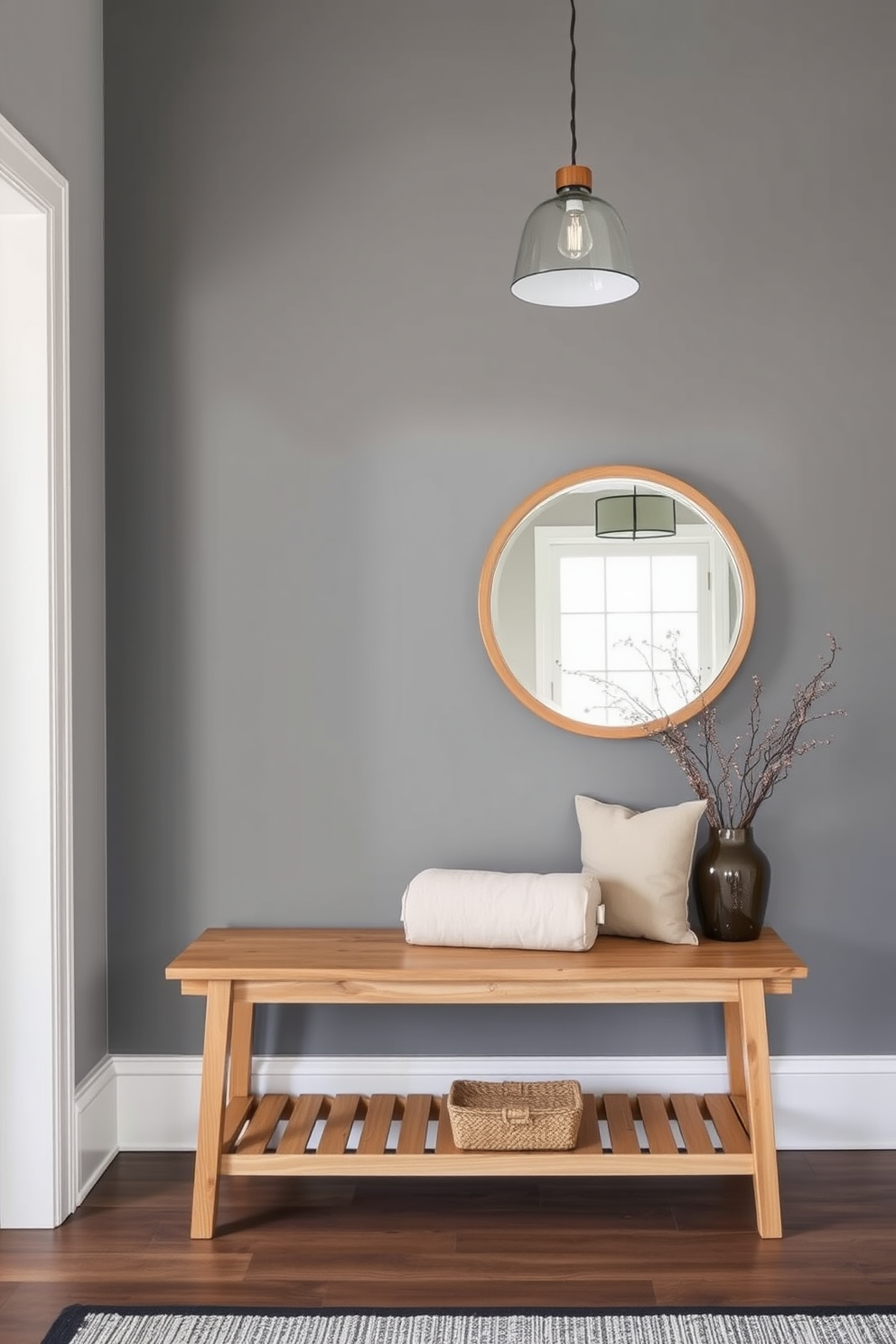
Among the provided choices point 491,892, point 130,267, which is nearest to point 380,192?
point 130,267

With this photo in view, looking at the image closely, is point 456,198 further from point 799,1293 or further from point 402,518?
point 799,1293

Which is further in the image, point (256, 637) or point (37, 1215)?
point (256, 637)

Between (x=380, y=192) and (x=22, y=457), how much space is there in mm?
1104

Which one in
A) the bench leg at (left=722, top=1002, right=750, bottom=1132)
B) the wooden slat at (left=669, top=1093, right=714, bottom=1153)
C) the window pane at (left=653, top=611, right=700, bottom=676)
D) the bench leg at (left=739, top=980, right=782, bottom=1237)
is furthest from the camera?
the window pane at (left=653, top=611, right=700, bottom=676)

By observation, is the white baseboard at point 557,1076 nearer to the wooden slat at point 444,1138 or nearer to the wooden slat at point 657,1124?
the wooden slat at point 657,1124

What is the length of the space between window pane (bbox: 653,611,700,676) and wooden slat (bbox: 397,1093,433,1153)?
116 centimetres

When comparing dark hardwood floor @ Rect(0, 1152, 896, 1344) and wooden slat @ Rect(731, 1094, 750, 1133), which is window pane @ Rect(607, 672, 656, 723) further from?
dark hardwood floor @ Rect(0, 1152, 896, 1344)

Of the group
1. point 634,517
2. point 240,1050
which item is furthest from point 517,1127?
point 634,517

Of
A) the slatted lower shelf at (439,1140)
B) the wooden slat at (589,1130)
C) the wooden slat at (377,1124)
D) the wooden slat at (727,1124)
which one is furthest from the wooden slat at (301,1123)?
the wooden slat at (727,1124)

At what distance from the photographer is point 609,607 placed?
2.89 m

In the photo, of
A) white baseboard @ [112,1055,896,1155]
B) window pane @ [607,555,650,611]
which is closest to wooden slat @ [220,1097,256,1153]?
white baseboard @ [112,1055,896,1155]

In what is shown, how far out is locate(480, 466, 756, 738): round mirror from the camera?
2.87 meters

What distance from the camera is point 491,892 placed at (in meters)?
2.58

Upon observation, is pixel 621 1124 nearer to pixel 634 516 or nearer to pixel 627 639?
pixel 627 639
